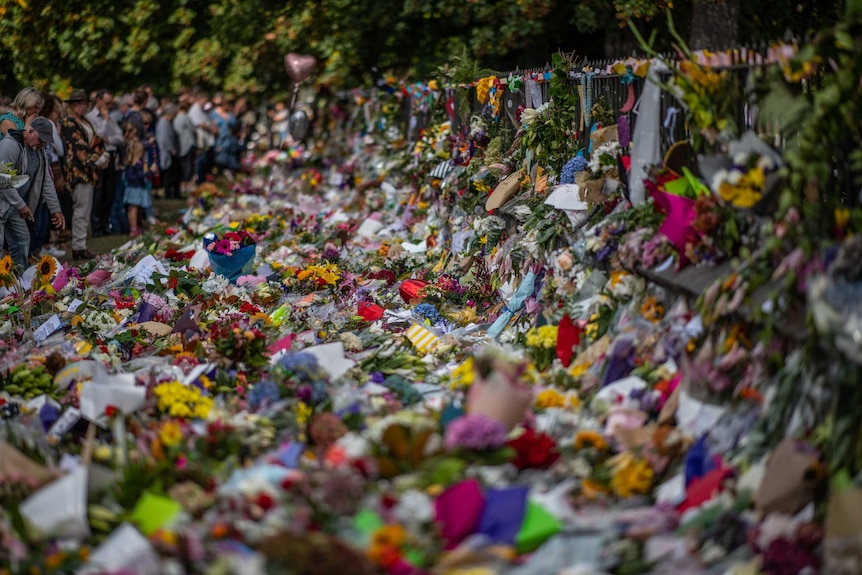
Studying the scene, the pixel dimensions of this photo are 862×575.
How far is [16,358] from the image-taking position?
22.6ft

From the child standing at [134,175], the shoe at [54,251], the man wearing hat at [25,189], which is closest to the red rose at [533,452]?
the man wearing hat at [25,189]

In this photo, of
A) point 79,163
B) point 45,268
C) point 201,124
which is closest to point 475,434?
point 45,268

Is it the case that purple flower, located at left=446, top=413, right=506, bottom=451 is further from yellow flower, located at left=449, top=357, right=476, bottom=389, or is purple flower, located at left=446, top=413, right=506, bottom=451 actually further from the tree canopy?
the tree canopy

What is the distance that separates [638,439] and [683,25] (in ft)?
45.3

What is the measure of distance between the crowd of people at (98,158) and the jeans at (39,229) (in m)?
0.01

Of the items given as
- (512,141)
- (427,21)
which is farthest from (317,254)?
(427,21)

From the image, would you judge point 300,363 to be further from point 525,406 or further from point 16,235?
point 16,235

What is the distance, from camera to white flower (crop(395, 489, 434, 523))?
411cm

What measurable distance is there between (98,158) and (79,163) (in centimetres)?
50

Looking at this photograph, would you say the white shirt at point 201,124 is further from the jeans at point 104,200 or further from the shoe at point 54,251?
the shoe at point 54,251

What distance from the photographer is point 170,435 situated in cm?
492

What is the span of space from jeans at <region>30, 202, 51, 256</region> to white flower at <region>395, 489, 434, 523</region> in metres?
8.30

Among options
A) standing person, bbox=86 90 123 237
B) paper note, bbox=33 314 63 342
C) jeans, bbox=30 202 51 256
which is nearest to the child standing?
standing person, bbox=86 90 123 237

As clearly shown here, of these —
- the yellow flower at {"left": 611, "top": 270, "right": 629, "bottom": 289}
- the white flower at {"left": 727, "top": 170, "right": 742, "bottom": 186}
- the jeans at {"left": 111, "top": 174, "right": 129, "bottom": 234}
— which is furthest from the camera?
the jeans at {"left": 111, "top": 174, "right": 129, "bottom": 234}
